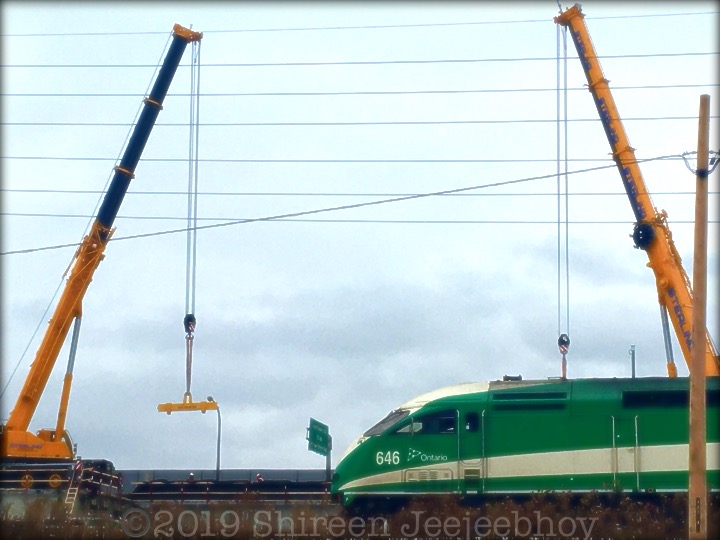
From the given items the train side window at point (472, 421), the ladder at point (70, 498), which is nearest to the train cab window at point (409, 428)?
the train side window at point (472, 421)

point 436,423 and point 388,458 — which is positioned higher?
point 436,423

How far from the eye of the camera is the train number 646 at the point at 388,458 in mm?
27906

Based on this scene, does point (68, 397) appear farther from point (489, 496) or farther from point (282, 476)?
point (282, 476)

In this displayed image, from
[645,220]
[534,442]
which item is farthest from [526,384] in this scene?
[645,220]

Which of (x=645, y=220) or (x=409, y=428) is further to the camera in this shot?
(x=645, y=220)

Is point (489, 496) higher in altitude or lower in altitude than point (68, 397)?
lower

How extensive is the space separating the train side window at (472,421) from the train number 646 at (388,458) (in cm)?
198

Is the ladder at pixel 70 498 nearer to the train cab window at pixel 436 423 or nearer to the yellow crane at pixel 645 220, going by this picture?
the train cab window at pixel 436 423

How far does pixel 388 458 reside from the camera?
91.8 ft

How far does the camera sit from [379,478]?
27.9 m

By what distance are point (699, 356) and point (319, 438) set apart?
Result: 24.7m

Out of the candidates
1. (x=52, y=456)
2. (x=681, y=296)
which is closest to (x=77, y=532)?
(x=52, y=456)

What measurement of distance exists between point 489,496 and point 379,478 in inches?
114

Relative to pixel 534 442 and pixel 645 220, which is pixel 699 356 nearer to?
pixel 534 442
